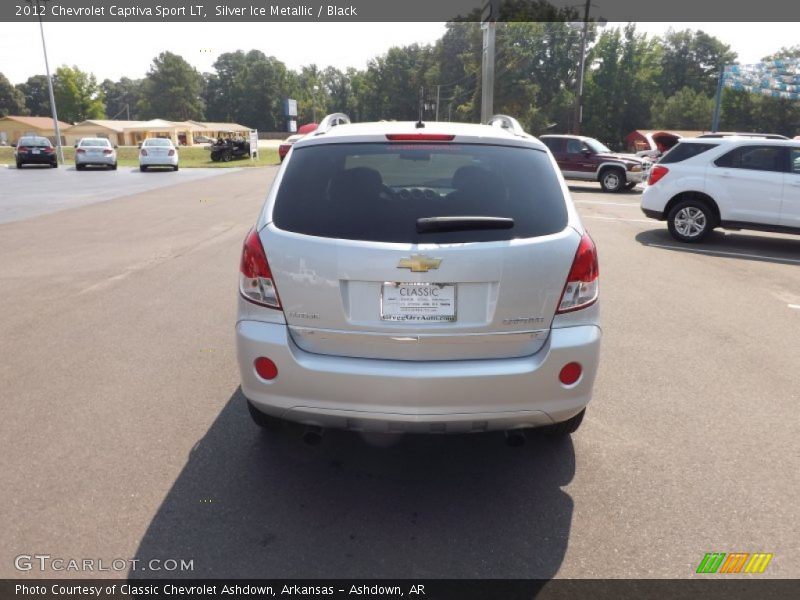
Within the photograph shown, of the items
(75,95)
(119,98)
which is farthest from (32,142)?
(119,98)

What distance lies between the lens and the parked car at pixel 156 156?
32.3m

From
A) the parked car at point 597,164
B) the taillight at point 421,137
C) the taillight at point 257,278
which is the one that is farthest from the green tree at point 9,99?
the taillight at point 421,137

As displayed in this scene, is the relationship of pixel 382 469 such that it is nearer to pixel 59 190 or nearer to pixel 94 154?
pixel 59 190

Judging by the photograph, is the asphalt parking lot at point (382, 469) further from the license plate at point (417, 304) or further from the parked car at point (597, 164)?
the parked car at point (597, 164)

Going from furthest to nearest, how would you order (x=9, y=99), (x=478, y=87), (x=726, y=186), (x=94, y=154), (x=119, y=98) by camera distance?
(x=119, y=98)
(x=9, y=99)
(x=478, y=87)
(x=94, y=154)
(x=726, y=186)

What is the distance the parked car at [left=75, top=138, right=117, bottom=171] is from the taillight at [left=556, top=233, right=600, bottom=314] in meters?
33.8

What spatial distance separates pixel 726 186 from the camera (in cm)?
1080

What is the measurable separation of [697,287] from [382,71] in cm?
12560

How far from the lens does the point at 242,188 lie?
2206 centimetres

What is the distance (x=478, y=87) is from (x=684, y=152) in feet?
242

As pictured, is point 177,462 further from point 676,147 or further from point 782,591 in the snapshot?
point 676,147

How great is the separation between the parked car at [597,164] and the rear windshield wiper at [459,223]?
20.4 meters

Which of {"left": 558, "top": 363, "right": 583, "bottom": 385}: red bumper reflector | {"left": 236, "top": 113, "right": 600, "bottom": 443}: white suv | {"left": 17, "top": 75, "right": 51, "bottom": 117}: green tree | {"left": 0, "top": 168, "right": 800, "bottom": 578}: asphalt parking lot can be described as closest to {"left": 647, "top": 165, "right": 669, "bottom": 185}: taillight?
{"left": 0, "top": 168, "right": 800, "bottom": 578}: asphalt parking lot

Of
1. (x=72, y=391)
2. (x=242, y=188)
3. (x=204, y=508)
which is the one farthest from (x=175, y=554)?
(x=242, y=188)
